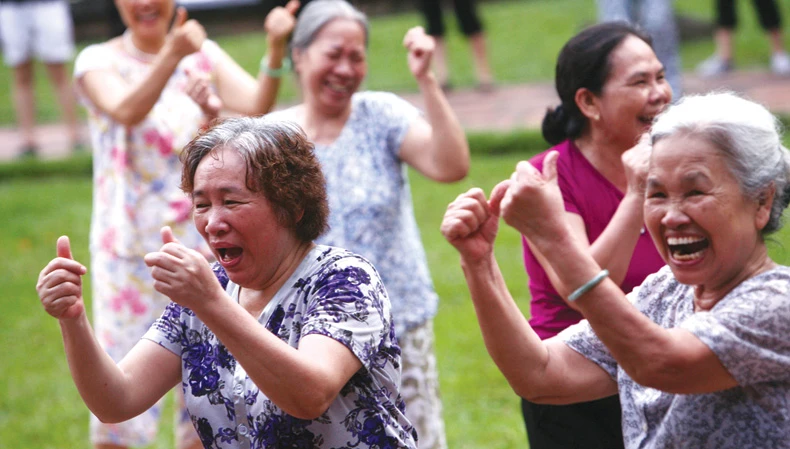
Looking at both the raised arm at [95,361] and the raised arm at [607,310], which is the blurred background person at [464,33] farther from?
the raised arm at [607,310]

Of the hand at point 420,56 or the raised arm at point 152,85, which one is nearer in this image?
the hand at point 420,56

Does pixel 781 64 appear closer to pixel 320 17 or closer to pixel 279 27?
pixel 279 27

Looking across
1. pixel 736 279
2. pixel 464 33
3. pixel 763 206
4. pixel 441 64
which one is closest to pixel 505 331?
pixel 736 279

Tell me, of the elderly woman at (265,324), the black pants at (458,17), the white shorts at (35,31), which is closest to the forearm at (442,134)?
the elderly woman at (265,324)

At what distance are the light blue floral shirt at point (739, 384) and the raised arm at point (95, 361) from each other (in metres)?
1.23

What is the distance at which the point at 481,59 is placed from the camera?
12.4m

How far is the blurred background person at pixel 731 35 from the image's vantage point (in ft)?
38.5

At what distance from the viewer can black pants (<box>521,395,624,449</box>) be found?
3506mm

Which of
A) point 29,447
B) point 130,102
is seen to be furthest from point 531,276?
point 29,447

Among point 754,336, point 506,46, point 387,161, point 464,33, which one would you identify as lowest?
point 506,46

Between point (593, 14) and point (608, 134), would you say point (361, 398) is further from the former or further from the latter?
point (593, 14)

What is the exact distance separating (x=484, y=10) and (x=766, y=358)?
1566 cm

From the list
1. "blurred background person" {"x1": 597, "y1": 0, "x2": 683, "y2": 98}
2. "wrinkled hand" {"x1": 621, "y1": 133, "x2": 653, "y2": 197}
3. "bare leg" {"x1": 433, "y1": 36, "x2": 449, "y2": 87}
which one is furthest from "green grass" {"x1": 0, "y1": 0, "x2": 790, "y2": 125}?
"wrinkled hand" {"x1": 621, "y1": 133, "x2": 653, "y2": 197}

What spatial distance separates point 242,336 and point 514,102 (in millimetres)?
9775
